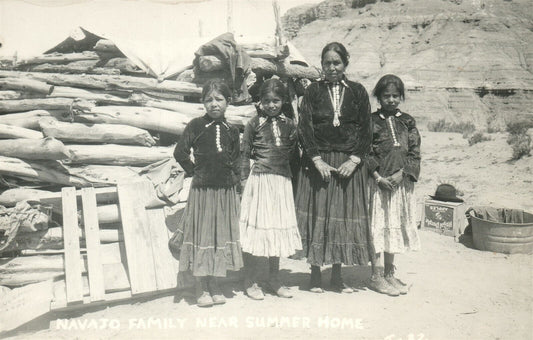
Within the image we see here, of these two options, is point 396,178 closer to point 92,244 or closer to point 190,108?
point 190,108

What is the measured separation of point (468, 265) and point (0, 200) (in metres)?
5.13

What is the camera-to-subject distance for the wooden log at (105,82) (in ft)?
15.8

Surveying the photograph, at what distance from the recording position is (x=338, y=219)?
3.51 metres

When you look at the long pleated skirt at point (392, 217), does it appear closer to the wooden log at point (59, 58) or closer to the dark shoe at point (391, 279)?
the dark shoe at point (391, 279)

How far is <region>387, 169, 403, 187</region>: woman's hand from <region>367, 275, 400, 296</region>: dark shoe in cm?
92

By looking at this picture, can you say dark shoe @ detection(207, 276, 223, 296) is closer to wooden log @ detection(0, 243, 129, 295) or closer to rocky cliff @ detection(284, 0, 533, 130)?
wooden log @ detection(0, 243, 129, 295)

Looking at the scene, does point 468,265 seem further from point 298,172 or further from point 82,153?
point 82,153

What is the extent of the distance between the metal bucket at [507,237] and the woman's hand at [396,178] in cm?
236

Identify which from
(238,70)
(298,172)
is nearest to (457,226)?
(298,172)

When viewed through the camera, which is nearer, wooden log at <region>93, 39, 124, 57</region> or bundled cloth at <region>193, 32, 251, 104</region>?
bundled cloth at <region>193, 32, 251, 104</region>

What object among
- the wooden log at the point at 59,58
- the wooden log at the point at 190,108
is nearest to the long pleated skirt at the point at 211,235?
the wooden log at the point at 190,108

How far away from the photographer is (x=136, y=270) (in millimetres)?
3695

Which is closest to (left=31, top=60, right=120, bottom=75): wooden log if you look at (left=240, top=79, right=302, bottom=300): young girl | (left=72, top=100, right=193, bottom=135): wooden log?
(left=72, top=100, right=193, bottom=135): wooden log

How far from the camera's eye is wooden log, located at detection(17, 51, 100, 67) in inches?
208
